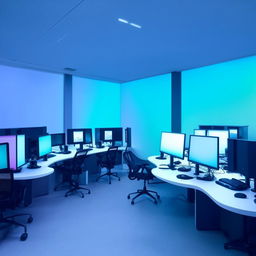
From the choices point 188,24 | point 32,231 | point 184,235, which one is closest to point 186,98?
point 188,24

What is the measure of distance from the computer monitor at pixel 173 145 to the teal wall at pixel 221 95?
6.43 feet

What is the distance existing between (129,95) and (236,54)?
3.49 meters

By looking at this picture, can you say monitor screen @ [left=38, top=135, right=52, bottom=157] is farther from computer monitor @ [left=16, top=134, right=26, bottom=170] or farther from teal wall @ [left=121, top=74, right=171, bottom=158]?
teal wall @ [left=121, top=74, right=171, bottom=158]

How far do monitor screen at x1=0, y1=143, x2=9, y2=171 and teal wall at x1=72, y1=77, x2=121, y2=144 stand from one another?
318cm

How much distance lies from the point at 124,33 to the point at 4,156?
8.38 feet

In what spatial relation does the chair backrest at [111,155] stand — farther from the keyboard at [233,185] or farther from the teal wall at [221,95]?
the keyboard at [233,185]

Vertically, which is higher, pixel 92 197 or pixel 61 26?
pixel 61 26

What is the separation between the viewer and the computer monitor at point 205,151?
7.93ft

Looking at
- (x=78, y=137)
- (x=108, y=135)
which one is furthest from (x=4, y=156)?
(x=108, y=135)

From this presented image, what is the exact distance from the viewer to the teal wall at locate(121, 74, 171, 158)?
564 cm

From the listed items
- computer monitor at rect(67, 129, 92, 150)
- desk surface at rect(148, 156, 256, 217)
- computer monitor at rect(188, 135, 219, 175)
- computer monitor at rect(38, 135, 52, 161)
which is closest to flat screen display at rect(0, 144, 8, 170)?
computer monitor at rect(38, 135, 52, 161)

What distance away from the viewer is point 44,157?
12.1 feet

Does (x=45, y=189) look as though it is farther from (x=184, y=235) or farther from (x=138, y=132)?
(x=138, y=132)

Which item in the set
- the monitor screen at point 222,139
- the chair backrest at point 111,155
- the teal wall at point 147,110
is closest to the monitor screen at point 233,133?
the monitor screen at point 222,139
